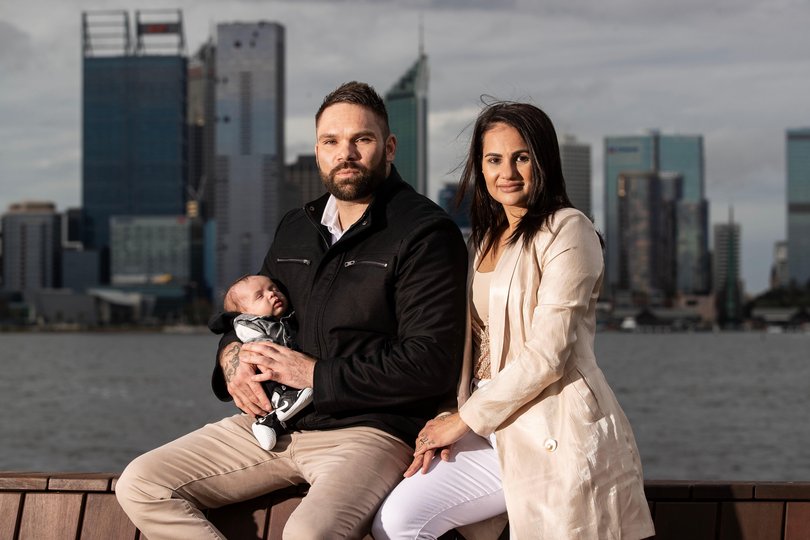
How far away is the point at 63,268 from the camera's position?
14912 cm

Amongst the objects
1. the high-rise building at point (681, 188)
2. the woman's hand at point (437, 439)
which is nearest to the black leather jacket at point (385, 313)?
the woman's hand at point (437, 439)

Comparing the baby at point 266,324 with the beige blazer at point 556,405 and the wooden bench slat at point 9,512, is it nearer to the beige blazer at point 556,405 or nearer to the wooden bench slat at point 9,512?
the beige blazer at point 556,405

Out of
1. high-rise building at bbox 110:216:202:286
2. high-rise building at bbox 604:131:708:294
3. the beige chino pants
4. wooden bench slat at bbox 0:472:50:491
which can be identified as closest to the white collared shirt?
the beige chino pants

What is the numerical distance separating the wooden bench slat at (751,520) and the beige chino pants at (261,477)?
929 millimetres

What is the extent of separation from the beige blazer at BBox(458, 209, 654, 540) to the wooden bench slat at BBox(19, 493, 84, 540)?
1.25 metres

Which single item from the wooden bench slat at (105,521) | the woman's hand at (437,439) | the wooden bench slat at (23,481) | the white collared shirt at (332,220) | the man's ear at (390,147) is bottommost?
the wooden bench slat at (105,521)

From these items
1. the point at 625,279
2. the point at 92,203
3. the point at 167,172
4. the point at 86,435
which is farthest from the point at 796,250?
the point at 86,435

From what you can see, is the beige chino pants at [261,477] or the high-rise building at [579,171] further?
the high-rise building at [579,171]

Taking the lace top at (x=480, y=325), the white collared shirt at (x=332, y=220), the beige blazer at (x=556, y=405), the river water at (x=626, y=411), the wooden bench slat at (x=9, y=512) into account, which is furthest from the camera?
the river water at (x=626, y=411)

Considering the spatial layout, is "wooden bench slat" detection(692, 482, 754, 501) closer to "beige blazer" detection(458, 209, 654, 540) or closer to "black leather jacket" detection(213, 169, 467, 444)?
"beige blazer" detection(458, 209, 654, 540)

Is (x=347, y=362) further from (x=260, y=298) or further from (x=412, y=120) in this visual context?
(x=412, y=120)

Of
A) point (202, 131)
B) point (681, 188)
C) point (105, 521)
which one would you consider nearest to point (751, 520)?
point (105, 521)

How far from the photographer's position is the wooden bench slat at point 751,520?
314 centimetres

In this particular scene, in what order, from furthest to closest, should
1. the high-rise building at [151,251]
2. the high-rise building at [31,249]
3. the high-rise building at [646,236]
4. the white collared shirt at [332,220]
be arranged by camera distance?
the high-rise building at [31,249]
the high-rise building at [151,251]
the high-rise building at [646,236]
the white collared shirt at [332,220]
